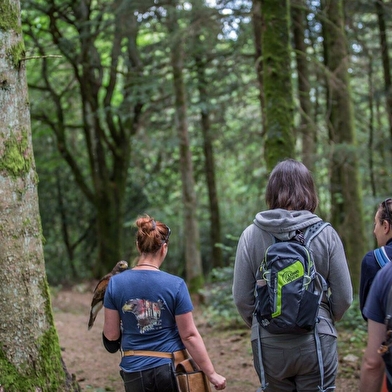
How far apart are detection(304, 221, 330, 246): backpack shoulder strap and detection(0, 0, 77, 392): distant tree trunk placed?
7.46ft

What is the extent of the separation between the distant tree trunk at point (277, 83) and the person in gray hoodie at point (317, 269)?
11.6 feet

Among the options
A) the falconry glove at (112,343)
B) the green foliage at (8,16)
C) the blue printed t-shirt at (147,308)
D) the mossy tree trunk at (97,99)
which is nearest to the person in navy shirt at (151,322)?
the blue printed t-shirt at (147,308)

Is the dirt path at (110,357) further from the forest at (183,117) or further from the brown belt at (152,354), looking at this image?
the brown belt at (152,354)

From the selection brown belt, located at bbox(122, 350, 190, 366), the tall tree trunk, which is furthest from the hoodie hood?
the tall tree trunk

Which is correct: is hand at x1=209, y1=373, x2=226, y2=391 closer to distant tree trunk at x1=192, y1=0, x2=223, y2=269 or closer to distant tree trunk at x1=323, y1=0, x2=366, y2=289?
distant tree trunk at x1=323, y1=0, x2=366, y2=289

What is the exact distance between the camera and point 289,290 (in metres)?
3.14

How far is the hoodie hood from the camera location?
3.28 meters

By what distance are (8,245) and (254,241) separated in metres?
2.02

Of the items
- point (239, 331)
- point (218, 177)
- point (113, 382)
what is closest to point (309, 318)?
point (113, 382)

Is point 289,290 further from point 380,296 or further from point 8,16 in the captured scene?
point 8,16

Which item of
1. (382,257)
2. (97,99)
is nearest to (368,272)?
(382,257)

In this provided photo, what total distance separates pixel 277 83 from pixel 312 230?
13.6ft

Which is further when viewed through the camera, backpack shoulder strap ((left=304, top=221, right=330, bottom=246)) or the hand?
the hand

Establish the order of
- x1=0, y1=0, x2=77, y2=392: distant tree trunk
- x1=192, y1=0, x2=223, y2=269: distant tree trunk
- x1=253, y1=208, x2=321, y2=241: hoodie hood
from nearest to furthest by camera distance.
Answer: x1=253, y1=208, x2=321, y2=241: hoodie hood → x1=0, y1=0, x2=77, y2=392: distant tree trunk → x1=192, y1=0, x2=223, y2=269: distant tree trunk
